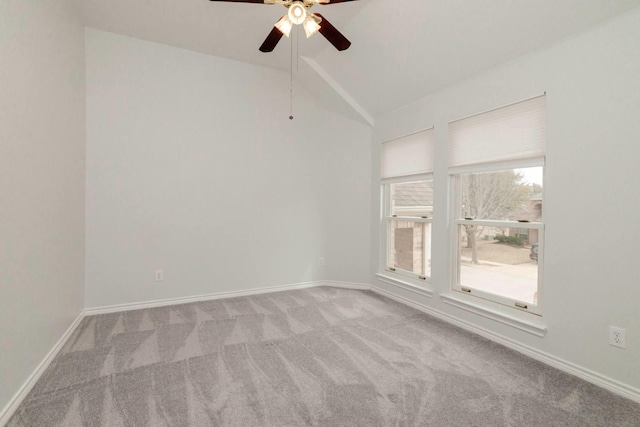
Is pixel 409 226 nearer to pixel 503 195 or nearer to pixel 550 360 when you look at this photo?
pixel 503 195

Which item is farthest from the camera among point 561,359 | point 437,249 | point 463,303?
point 437,249

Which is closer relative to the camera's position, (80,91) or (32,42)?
(32,42)

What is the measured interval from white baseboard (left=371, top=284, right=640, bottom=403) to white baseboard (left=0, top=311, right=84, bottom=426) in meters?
3.33

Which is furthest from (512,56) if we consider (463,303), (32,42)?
(32,42)

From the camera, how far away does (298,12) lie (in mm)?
1944

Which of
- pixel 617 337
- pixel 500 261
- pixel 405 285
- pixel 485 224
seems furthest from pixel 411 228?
pixel 617 337

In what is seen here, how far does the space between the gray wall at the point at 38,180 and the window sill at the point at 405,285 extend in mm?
3342

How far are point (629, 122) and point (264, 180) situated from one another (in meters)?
3.50

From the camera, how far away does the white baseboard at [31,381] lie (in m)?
1.69

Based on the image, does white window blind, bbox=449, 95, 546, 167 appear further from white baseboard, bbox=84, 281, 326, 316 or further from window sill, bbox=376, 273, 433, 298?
white baseboard, bbox=84, 281, 326, 316

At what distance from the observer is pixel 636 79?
1897mm

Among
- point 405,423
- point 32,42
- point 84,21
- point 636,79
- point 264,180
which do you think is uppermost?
point 84,21

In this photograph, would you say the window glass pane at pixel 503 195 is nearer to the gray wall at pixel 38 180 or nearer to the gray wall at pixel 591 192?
the gray wall at pixel 591 192

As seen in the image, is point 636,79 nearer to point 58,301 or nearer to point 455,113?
point 455,113
